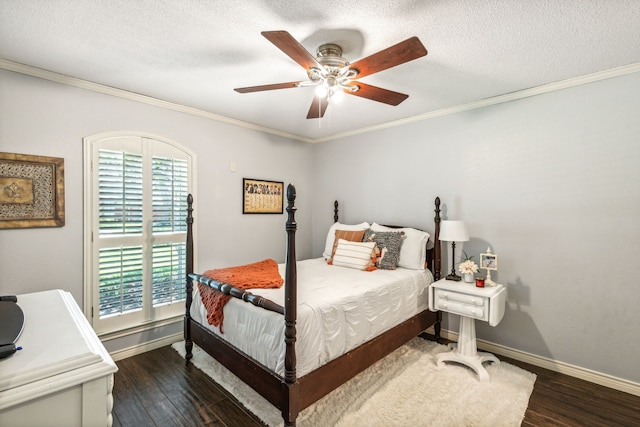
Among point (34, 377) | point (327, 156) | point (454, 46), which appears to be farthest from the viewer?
point (327, 156)

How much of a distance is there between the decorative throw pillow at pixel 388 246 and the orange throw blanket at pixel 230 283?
1133mm

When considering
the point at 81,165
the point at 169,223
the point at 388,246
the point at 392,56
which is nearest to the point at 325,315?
the point at 388,246

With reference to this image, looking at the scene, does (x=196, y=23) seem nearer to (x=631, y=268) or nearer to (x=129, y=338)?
(x=129, y=338)

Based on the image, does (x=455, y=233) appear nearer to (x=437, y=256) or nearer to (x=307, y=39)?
(x=437, y=256)

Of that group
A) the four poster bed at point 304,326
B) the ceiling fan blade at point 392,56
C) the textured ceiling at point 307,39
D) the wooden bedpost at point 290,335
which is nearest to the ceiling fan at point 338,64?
the ceiling fan blade at point 392,56

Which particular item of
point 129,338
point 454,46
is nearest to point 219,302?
point 129,338

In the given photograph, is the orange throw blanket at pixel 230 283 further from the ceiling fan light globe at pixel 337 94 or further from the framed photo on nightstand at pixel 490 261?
the framed photo on nightstand at pixel 490 261

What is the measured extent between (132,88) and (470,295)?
11.5ft

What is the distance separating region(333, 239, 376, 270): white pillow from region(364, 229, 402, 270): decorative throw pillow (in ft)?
0.32

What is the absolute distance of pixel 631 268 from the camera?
91.8 inches

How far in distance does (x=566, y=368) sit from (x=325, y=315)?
225 cm

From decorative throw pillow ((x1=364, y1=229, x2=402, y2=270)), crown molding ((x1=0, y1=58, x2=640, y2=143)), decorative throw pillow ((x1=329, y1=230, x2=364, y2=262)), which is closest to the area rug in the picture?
decorative throw pillow ((x1=364, y1=229, x2=402, y2=270))

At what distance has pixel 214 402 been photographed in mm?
2188

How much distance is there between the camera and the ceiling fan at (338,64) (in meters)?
1.57
